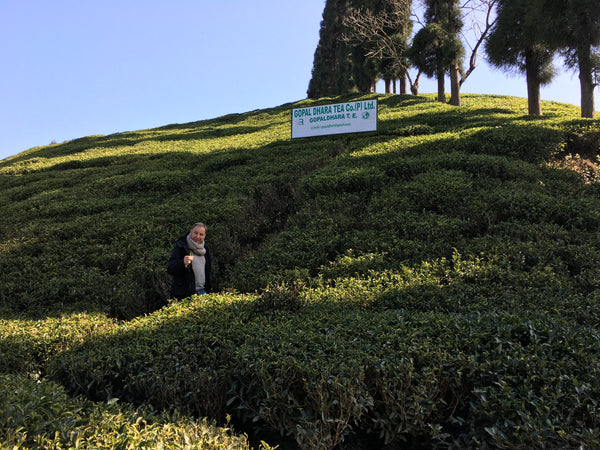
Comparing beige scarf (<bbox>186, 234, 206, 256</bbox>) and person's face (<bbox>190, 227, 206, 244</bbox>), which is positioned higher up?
person's face (<bbox>190, 227, 206, 244</bbox>)

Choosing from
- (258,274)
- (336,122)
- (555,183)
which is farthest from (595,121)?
(258,274)

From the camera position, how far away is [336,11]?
130 ft

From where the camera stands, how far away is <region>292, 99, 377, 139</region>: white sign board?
11.8m

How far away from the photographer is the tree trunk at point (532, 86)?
50.4ft

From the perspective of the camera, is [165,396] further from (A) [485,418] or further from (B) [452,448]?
(A) [485,418]

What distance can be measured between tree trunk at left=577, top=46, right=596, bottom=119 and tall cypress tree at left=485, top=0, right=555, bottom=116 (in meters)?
1.96

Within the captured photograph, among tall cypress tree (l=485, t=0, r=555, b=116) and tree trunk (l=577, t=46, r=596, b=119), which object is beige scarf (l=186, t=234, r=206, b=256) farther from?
tall cypress tree (l=485, t=0, r=555, b=116)

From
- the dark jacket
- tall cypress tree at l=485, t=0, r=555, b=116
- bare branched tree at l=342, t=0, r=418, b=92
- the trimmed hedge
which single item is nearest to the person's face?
the dark jacket

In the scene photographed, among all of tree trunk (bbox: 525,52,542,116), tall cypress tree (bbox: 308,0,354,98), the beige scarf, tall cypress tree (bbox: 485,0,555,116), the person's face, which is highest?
tall cypress tree (bbox: 308,0,354,98)

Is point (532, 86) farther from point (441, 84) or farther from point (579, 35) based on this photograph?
point (441, 84)

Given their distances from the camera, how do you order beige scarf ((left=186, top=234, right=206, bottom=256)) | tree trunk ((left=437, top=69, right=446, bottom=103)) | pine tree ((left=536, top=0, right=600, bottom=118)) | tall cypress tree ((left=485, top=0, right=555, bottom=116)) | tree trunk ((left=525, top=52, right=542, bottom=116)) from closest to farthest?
beige scarf ((left=186, top=234, right=206, bottom=256)) → pine tree ((left=536, top=0, right=600, bottom=118)) → tall cypress tree ((left=485, top=0, right=555, bottom=116)) → tree trunk ((left=525, top=52, right=542, bottom=116)) → tree trunk ((left=437, top=69, right=446, bottom=103))

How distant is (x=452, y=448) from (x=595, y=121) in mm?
10869

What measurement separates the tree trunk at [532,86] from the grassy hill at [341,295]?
5591mm

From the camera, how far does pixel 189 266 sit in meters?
5.31
